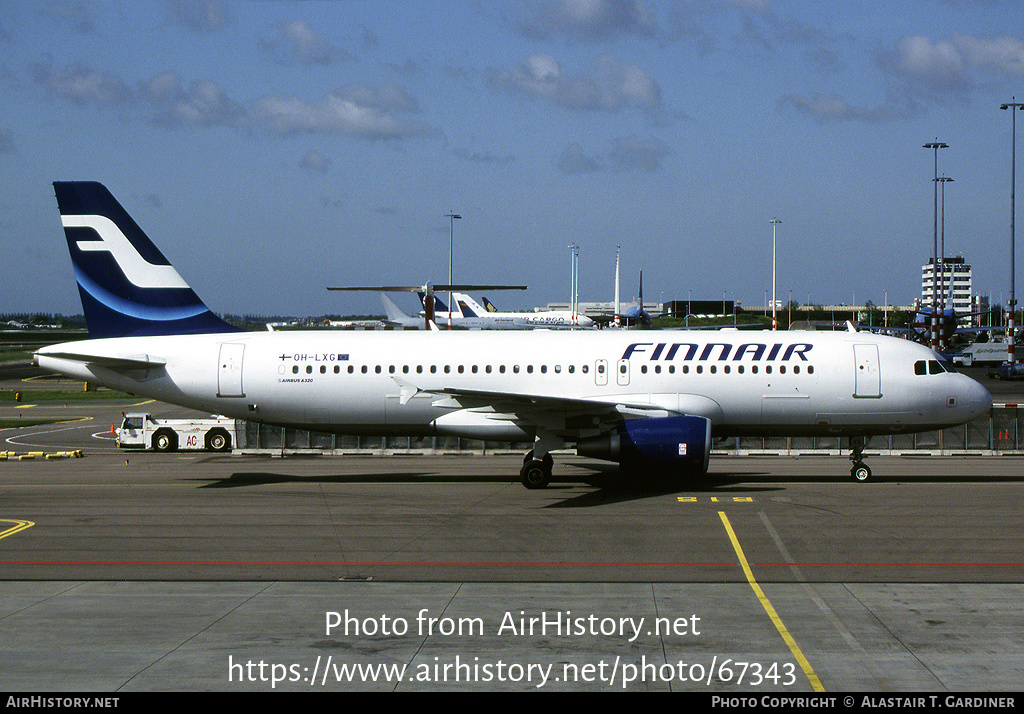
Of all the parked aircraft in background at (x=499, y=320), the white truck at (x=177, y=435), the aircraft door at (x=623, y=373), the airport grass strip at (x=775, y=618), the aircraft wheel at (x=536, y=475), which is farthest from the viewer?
the parked aircraft in background at (x=499, y=320)

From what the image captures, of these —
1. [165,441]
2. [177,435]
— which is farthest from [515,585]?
[165,441]

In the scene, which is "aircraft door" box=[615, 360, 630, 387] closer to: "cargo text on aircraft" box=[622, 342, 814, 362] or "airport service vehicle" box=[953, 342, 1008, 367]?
"cargo text on aircraft" box=[622, 342, 814, 362]

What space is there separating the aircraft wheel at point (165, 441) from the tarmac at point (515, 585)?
950 centimetres

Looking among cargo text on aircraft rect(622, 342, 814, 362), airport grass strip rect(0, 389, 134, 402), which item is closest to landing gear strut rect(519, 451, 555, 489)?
cargo text on aircraft rect(622, 342, 814, 362)

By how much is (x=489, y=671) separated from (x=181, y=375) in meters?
20.5

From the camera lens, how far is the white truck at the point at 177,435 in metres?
38.8

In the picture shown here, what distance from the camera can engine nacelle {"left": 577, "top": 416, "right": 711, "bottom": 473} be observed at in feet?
83.6

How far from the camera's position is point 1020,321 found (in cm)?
19800

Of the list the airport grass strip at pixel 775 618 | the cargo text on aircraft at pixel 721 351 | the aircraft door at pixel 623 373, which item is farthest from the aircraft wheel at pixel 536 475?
the airport grass strip at pixel 775 618

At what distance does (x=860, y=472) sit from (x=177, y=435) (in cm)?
2633

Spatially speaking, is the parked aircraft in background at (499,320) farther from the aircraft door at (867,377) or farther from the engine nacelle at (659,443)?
the engine nacelle at (659,443)

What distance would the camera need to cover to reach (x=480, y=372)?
95.5ft
